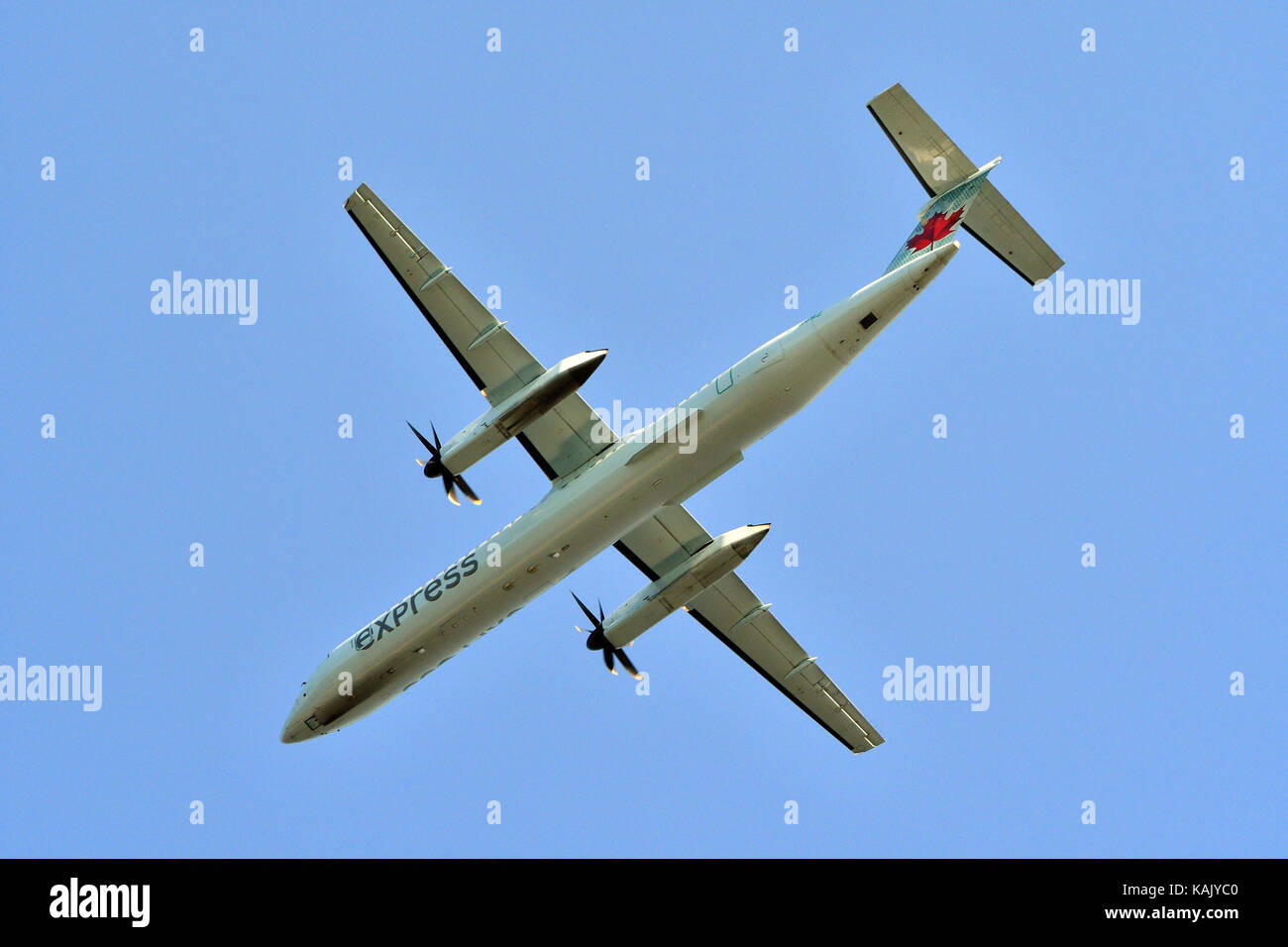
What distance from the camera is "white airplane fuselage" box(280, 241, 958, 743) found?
24.6 metres

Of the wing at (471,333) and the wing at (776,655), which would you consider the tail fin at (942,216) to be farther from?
the wing at (776,655)

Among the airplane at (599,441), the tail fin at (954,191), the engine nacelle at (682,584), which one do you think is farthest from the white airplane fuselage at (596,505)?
the engine nacelle at (682,584)

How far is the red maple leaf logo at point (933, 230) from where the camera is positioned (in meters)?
25.9

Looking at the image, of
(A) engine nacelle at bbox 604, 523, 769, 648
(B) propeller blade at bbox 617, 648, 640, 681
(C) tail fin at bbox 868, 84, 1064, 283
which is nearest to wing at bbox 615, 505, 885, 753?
(A) engine nacelle at bbox 604, 523, 769, 648

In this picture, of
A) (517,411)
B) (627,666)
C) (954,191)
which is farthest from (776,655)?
(954,191)

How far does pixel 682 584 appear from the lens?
29.7 metres

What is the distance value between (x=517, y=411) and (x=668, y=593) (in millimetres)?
5831

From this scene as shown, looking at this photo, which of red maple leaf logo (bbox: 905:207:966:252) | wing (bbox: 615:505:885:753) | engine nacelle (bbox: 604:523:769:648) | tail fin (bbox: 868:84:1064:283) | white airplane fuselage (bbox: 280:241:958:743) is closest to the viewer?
white airplane fuselage (bbox: 280:241:958:743)

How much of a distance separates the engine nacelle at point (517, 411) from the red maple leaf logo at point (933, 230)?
6420 mm

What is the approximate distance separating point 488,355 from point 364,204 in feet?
12.5

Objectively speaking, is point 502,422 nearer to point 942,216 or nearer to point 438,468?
point 438,468

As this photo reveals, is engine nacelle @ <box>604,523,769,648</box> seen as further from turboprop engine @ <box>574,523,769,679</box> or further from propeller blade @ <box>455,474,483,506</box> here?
propeller blade @ <box>455,474,483,506</box>

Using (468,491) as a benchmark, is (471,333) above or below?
above

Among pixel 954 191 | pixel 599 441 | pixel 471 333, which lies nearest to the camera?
pixel 954 191
